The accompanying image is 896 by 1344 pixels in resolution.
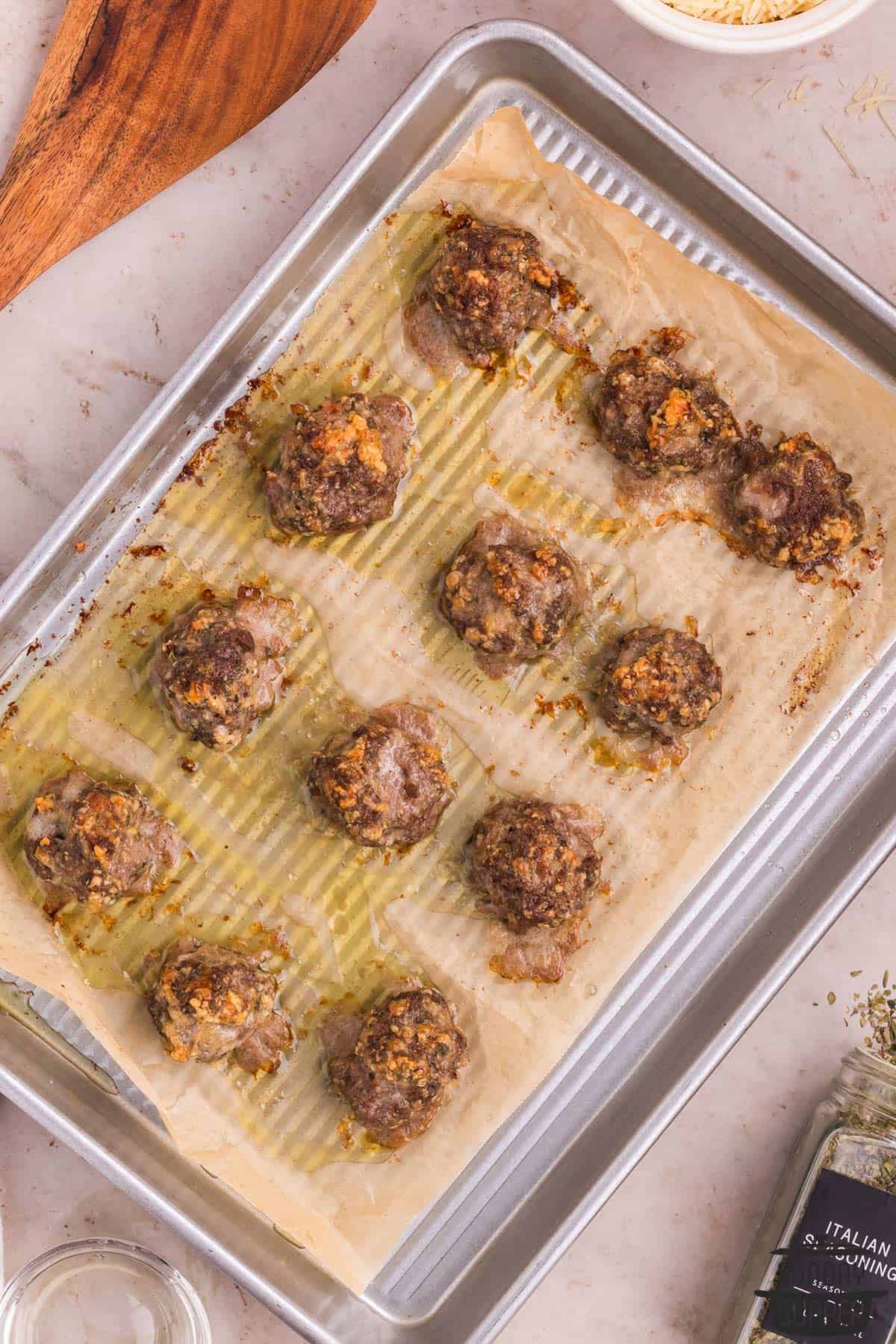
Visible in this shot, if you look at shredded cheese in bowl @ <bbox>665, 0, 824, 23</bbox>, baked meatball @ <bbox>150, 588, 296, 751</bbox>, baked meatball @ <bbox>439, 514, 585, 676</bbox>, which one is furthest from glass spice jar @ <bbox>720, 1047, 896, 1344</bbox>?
shredded cheese in bowl @ <bbox>665, 0, 824, 23</bbox>

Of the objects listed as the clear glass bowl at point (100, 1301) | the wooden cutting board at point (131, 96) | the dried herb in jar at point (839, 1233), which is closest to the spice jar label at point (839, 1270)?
the dried herb in jar at point (839, 1233)

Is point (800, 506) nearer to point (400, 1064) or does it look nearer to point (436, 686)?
point (436, 686)

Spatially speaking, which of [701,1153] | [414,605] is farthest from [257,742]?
[701,1153]

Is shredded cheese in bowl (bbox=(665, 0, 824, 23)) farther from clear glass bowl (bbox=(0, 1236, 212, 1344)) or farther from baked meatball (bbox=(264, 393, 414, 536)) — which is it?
clear glass bowl (bbox=(0, 1236, 212, 1344))

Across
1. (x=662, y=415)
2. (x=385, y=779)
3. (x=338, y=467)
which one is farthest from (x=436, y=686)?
(x=662, y=415)

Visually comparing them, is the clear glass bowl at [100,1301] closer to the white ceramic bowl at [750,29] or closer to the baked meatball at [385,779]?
the baked meatball at [385,779]
